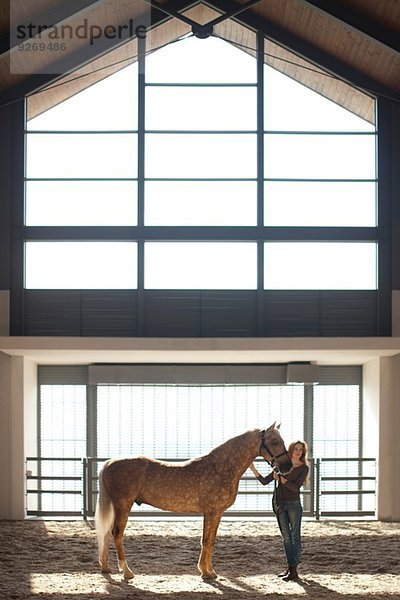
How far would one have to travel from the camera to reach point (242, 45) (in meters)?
14.3

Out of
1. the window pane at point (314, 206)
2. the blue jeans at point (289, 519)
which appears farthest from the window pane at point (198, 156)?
the blue jeans at point (289, 519)

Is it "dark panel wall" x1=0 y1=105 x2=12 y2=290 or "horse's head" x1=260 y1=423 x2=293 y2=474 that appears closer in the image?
"horse's head" x1=260 y1=423 x2=293 y2=474

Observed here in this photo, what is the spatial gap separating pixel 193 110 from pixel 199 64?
2.29 feet

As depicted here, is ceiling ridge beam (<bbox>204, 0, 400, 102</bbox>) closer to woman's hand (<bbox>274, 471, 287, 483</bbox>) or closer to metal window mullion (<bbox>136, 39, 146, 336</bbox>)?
metal window mullion (<bbox>136, 39, 146, 336</bbox>)

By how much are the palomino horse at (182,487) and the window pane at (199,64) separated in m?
6.96

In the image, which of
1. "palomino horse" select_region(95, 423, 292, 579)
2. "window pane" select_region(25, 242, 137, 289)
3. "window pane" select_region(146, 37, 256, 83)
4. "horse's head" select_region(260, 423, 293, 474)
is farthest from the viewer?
"window pane" select_region(146, 37, 256, 83)

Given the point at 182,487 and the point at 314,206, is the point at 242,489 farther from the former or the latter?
the point at 182,487

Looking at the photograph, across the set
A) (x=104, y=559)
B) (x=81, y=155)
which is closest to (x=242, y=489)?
(x=81, y=155)

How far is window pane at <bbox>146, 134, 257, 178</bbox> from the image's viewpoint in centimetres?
1402

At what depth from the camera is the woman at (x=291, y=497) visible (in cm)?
866

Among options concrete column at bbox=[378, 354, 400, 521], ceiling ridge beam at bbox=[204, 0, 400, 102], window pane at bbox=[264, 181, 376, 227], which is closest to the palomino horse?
concrete column at bbox=[378, 354, 400, 521]

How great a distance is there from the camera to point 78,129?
14.0 meters

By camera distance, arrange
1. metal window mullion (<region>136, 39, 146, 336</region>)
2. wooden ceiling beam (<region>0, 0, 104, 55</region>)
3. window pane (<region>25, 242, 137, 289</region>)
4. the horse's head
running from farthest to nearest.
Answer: window pane (<region>25, 242, 137, 289</region>)
metal window mullion (<region>136, 39, 146, 336</region>)
wooden ceiling beam (<region>0, 0, 104, 55</region>)
the horse's head

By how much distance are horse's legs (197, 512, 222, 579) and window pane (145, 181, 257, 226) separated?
594cm
